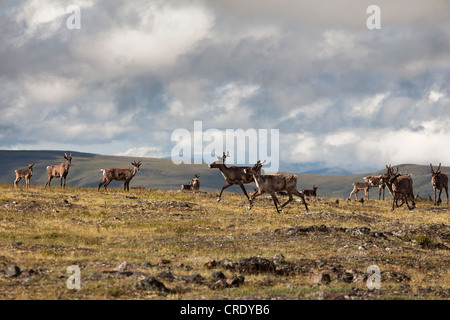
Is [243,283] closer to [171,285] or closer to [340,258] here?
[171,285]

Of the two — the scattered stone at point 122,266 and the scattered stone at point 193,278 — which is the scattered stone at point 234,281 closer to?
the scattered stone at point 193,278

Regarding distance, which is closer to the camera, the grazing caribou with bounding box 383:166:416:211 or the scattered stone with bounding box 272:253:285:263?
the scattered stone with bounding box 272:253:285:263

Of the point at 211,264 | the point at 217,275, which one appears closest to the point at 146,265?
the point at 211,264

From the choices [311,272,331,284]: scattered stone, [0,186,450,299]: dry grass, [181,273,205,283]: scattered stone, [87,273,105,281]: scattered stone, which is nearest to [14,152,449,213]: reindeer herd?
[0,186,450,299]: dry grass

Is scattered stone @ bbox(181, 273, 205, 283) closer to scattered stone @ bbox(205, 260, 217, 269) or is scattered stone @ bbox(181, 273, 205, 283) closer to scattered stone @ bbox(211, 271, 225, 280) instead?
scattered stone @ bbox(211, 271, 225, 280)

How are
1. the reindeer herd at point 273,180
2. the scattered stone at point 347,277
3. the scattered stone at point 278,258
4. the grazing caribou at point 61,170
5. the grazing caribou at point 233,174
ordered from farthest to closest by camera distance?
the grazing caribou at point 61,170 → the grazing caribou at point 233,174 → the reindeer herd at point 273,180 → the scattered stone at point 278,258 → the scattered stone at point 347,277

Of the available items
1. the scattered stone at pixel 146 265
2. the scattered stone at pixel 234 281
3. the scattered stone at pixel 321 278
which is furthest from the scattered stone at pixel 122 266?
the scattered stone at pixel 321 278

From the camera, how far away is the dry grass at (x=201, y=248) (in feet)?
48.8

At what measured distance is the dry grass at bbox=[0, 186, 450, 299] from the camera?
14.9 metres

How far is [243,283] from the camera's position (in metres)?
15.8

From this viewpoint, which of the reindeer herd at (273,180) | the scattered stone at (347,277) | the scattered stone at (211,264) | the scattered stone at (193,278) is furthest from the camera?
the reindeer herd at (273,180)
